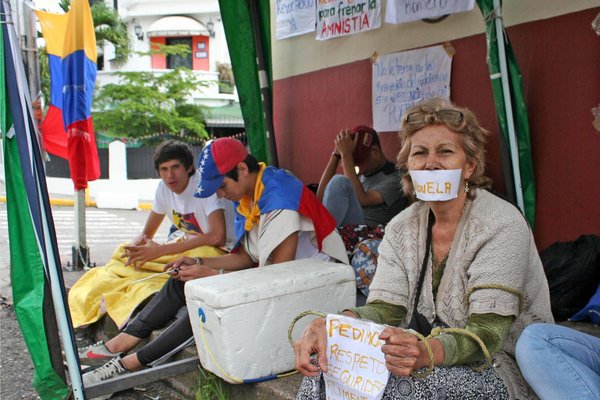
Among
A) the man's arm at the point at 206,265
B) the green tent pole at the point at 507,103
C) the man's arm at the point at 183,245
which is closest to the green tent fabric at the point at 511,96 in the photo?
the green tent pole at the point at 507,103

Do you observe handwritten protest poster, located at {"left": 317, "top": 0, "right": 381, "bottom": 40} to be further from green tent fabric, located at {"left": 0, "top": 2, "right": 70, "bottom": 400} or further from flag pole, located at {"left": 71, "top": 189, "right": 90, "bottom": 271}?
green tent fabric, located at {"left": 0, "top": 2, "right": 70, "bottom": 400}

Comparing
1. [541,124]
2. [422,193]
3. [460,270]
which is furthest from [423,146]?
[541,124]

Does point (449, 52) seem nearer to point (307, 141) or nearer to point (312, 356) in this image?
point (307, 141)

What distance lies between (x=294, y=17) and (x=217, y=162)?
321 centimetres

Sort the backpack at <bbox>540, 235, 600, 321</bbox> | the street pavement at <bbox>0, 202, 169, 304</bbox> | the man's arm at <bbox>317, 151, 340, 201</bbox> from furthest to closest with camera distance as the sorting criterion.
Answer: the street pavement at <bbox>0, 202, 169, 304</bbox> < the man's arm at <bbox>317, 151, 340, 201</bbox> < the backpack at <bbox>540, 235, 600, 321</bbox>

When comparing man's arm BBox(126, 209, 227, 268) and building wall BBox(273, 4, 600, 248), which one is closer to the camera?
building wall BBox(273, 4, 600, 248)

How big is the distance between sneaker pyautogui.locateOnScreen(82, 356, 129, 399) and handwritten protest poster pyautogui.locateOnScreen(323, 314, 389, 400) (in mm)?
1803

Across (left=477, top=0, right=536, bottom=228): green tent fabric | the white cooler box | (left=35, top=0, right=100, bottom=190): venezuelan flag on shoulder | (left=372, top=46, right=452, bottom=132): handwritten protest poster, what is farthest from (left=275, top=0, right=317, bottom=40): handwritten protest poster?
the white cooler box

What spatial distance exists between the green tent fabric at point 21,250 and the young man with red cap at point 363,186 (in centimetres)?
200

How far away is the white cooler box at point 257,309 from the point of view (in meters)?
2.79

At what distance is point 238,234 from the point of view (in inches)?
143

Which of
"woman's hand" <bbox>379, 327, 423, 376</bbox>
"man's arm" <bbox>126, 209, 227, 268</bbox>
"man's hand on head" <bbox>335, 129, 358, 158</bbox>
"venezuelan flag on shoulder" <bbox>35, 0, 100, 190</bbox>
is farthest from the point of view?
"venezuelan flag on shoulder" <bbox>35, 0, 100, 190</bbox>

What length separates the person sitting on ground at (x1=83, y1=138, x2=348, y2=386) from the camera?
10.7ft

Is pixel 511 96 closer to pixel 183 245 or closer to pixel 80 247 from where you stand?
pixel 183 245
